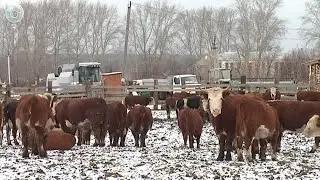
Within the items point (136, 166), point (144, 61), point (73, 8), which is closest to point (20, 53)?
point (73, 8)

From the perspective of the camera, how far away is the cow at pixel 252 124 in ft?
35.2

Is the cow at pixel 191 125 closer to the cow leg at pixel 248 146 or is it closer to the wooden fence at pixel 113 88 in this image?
the cow leg at pixel 248 146

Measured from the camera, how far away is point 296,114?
1257cm

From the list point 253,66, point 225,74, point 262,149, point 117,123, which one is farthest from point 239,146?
point 253,66

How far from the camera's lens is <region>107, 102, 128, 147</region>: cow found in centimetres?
1486

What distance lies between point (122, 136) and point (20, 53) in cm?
6072

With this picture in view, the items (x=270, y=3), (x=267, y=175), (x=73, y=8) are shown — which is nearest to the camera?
(x=267, y=175)

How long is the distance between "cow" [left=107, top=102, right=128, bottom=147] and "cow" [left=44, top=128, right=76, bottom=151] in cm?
189

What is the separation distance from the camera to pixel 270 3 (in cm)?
6438

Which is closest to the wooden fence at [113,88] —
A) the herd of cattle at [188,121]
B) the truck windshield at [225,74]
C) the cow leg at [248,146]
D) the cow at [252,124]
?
the herd of cattle at [188,121]

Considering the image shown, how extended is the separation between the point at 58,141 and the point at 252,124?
200 inches

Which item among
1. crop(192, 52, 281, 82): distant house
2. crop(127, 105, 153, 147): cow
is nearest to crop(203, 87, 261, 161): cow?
crop(127, 105, 153, 147): cow

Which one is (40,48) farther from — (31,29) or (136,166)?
(136,166)

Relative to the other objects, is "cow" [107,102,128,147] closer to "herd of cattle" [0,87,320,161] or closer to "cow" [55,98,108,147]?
"herd of cattle" [0,87,320,161]
